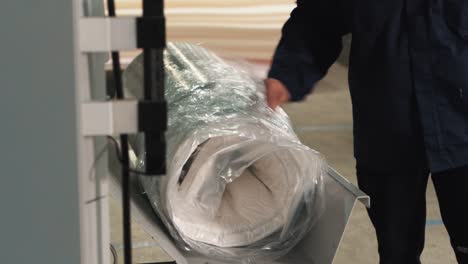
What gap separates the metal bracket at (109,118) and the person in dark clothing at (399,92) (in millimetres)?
627

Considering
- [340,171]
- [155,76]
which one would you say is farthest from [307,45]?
[340,171]

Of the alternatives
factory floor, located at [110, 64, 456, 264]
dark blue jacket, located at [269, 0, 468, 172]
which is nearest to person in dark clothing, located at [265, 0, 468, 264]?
dark blue jacket, located at [269, 0, 468, 172]

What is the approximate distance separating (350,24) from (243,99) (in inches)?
12.5

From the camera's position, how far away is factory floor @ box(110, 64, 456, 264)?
2229mm

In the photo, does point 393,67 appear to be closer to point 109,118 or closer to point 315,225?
point 315,225

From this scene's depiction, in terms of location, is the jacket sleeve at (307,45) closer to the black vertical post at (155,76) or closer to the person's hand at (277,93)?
the person's hand at (277,93)

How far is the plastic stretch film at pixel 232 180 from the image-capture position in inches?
42.4

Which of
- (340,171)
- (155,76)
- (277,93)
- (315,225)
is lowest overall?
(340,171)

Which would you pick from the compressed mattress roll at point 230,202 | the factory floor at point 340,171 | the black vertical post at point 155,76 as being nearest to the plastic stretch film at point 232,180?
the compressed mattress roll at point 230,202

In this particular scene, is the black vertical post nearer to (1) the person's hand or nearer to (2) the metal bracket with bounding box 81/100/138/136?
(2) the metal bracket with bounding box 81/100/138/136

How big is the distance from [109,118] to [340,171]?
244 centimetres

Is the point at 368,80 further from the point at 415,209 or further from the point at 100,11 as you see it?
the point at 100,11

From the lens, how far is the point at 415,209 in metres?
1.39

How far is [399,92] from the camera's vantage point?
1.26 meters
